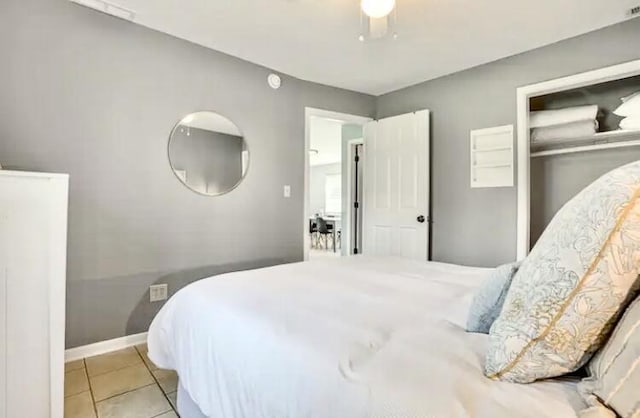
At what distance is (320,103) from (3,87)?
2.56 meters

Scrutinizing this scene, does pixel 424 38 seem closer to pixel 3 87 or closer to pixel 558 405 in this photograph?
pixel 558 405

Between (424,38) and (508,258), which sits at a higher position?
(424,38)

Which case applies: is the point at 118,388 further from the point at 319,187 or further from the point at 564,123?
the point at 319,187

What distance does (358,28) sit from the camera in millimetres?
2531

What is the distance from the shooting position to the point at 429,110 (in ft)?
11.7

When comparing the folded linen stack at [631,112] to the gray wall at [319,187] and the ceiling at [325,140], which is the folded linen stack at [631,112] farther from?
the gray wall at [319,187]

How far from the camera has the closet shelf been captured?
2.58 meters

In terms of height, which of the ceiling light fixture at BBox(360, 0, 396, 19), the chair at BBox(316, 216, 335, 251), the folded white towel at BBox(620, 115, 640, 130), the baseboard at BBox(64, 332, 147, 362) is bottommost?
the baseboard at BBox(64, 332, 147, 362)

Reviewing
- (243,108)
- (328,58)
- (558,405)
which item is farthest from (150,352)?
(328,58)

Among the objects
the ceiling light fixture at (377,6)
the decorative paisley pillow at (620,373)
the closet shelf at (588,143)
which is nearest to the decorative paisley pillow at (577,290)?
the decorative paisley pillow at (620,373)

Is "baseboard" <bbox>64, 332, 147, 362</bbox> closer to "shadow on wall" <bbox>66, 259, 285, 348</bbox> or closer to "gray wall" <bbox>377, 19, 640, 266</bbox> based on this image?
"shadow on wall" <bbox>66, 259, 285, 348</bbox>

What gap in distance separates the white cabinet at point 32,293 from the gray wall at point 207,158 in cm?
134

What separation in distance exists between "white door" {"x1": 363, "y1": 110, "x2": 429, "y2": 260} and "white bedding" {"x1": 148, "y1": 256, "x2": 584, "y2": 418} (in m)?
1.81

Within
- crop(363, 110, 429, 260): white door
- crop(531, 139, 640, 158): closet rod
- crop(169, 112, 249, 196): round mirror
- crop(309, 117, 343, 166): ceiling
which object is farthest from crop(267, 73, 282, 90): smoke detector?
crop(531, 139, 640, 158): closet rod
